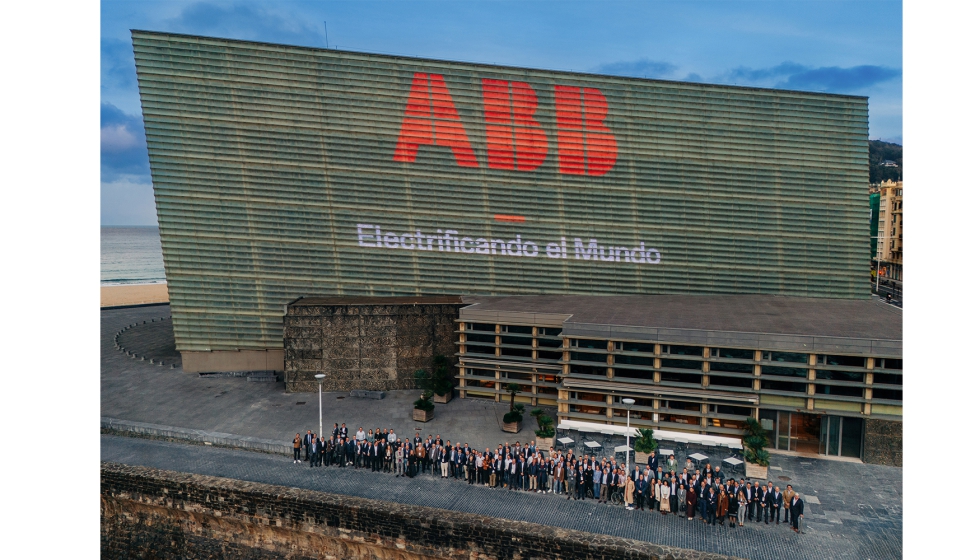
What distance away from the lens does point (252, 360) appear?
38.5 meters

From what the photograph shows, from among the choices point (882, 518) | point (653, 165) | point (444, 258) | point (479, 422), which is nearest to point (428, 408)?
point (479, 422)

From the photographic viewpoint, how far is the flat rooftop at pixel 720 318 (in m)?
25.5

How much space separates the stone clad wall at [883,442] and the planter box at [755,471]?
17.5 feet

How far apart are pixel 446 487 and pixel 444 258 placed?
60.9 feet

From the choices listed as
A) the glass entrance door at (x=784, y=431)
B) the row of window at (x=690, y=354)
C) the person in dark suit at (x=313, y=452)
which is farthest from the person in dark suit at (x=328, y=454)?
the glass entrance door at (x=784, y=431)

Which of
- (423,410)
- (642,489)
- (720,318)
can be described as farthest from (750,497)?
(423,410)

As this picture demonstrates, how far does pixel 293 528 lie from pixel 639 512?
482 inches

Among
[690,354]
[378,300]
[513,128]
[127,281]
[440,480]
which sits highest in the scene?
[513,128]

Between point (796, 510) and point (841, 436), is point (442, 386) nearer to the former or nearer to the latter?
point (796, 510)

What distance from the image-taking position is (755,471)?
74.7ft

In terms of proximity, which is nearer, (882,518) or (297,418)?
(882,518)

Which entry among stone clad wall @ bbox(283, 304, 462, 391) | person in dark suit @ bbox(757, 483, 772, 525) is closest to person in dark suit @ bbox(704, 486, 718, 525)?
person in dark suit @ bbox(757, 483, 772, 525)

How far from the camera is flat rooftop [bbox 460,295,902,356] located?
25500 millimetres

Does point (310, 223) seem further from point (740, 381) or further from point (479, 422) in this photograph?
point (740, 381)
